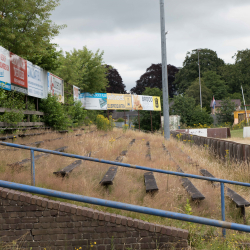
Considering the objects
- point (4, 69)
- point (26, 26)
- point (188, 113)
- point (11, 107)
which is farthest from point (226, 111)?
point (4, 69)

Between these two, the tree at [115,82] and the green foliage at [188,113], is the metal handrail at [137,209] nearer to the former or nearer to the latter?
the green foliage at [188,113]

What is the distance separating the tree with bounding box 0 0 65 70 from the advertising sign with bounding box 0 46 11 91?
1266mm

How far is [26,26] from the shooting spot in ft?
33.0

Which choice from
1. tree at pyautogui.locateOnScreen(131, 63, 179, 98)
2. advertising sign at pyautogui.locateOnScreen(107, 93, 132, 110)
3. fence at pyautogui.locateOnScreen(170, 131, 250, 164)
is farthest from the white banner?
tree at pyautogui.locateOnScreen(131, 63, 179, 98)

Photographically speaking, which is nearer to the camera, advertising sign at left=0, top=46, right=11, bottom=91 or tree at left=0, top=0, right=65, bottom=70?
advertising sign at left=0, top=46, right=11, bottom=91

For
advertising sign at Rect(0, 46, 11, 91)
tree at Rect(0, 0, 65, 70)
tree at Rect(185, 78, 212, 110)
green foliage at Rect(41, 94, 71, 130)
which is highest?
tree at Rect(185, 78, 212, 110)

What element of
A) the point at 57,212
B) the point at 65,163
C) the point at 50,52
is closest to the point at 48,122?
the point at 50,52

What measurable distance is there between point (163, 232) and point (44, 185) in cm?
191

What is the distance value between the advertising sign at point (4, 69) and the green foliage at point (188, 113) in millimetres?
27544

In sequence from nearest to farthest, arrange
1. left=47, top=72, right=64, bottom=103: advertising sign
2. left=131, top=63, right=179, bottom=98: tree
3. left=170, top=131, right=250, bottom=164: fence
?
left=170, top=131, right=250, bottom=164: fence < left=47, top=72, right=64, bottom=103: advertising sign < left=131, top=63, right=179, bottom=98: tree

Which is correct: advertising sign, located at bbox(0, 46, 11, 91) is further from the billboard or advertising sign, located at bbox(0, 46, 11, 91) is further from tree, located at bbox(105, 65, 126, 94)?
tree, located at bbox(105, 65, 126, 94)

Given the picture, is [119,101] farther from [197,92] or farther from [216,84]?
[216,84]

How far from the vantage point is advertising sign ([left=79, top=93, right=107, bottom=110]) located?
22.8 meters

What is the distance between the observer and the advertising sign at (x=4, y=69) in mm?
7891
